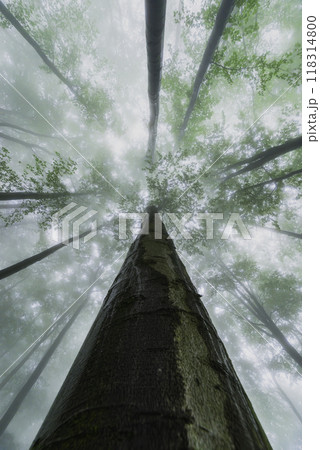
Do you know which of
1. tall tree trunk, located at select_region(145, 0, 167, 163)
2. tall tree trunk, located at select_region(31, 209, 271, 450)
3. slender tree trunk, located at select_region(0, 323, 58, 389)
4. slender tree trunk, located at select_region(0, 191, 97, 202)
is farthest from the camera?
slender tree trunk, located at select_region(0, 323, 58, 389)

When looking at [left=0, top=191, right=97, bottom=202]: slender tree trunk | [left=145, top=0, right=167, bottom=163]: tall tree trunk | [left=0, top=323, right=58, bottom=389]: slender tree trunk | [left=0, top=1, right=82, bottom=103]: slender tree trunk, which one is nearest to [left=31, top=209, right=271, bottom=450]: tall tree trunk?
[left=145, top=0, right=167, bottom=163]: tall tree trunk

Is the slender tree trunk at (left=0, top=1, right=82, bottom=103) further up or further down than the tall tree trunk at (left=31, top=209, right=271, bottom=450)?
further up

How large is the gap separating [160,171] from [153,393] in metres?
9.06

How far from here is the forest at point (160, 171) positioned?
7223mm

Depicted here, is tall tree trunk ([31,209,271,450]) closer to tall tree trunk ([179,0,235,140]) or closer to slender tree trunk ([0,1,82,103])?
tall tree trunk ([179,0,235,140])

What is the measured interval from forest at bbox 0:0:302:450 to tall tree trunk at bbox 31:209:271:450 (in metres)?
0.11

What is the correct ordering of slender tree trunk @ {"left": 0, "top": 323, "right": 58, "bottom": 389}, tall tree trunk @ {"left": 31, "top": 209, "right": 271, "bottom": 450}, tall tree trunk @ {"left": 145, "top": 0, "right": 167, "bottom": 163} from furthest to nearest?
slender tree trunk @ {"left": 0, "top": 323, "right": 58, "bottom": 389} → tall tree trunk @ {"left": 145, "top": 0, "right": 167, "bottom": 163} → tall tree trunk @ {"left": 31, "top": 209, "right": 271, "bottom": 450}

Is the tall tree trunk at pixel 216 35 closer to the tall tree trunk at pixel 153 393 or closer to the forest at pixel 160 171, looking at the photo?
the forest at pixel 160 171

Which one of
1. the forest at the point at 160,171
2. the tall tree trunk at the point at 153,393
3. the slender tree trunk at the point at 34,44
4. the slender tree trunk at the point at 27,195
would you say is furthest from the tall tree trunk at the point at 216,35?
the slender tree trunk at the point at 34,44

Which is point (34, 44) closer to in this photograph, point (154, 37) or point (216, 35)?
point (154, 37)

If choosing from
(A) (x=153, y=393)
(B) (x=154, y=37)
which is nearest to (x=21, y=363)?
(A) (x=153, y=393)

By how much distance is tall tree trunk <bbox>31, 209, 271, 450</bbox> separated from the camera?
0.43m

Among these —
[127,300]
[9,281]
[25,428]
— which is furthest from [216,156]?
[25,428]

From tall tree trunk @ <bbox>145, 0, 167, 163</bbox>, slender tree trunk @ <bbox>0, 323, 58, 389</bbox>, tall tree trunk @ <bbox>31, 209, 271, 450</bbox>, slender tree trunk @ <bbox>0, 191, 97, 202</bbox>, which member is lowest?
slender tree trunk @ <bbox>0, 323, 58, 389</bbox>
